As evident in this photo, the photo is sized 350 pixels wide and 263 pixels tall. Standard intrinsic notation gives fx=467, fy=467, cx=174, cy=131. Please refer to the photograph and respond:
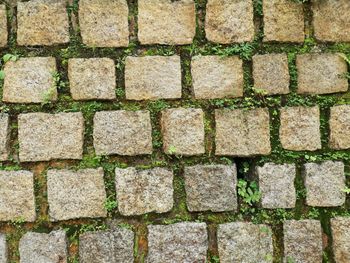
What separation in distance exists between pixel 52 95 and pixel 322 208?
1.62 metres

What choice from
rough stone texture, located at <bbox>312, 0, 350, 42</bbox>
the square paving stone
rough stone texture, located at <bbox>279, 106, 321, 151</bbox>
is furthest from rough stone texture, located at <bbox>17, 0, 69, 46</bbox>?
rough stone texture, located at <bbox>312, 0, 350, 42</bbox>

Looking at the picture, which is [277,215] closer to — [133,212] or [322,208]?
[322,208]

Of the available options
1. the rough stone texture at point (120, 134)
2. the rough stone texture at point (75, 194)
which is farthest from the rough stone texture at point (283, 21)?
the rough stone texture at point (75, 194)

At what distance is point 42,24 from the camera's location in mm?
2559

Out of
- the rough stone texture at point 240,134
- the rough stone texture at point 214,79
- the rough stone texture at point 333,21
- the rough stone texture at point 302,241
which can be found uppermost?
the rough stone texture at point 333,21

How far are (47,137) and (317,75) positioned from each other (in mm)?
1531

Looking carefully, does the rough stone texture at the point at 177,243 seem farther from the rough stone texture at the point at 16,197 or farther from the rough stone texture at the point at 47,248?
the rough stone texture at the point at 16,197

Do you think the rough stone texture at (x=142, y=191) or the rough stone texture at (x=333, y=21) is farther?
the rough stone texture at (x=333, y=21)

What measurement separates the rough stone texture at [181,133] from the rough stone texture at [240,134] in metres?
0.11

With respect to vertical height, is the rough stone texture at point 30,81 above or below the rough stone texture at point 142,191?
above

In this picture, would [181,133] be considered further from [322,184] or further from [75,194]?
[322,184]

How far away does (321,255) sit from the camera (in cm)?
256

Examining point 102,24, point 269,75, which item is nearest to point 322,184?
point 269,75

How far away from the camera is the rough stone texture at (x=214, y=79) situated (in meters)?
2.59
